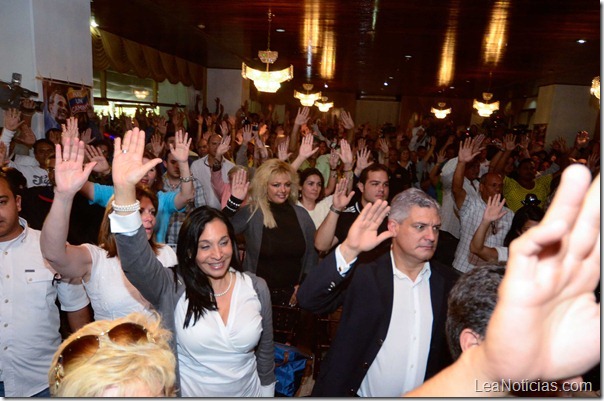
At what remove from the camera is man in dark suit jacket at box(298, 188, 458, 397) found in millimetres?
1762

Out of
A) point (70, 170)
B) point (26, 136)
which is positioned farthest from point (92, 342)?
point (26, 136)

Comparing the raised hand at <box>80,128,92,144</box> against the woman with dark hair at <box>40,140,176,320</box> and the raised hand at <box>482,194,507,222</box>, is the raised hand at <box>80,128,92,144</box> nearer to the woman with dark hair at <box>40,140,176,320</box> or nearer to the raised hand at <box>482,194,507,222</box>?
the woman with dark hair at <box>40,140,176,320</box>

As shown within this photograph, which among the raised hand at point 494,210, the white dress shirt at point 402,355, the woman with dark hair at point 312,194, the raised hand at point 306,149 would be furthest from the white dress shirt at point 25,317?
the raised hand at point 306,149

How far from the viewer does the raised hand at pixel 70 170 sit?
1.67 metres

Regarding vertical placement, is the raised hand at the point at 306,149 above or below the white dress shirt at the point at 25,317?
above

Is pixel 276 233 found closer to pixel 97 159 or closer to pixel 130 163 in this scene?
pixel 97 159

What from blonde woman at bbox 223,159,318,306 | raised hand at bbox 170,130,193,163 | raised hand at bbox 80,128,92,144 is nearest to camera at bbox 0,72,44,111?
raised hand at bbox 80,128,92,144

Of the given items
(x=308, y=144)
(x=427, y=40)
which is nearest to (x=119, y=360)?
(x=308, y=144)

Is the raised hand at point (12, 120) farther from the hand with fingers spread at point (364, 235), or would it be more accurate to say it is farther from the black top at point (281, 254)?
the hand with fingers spread at point (364, 235)

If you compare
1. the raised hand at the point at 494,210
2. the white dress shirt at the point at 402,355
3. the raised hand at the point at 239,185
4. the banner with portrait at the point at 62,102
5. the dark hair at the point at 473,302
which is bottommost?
the white dress shirt at the point at 402,355

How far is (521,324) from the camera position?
2.03 ft

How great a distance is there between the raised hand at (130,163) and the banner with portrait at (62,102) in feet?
12.1

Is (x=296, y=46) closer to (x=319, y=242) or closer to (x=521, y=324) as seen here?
(x=319, y=242)

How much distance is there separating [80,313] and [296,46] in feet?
24.4
